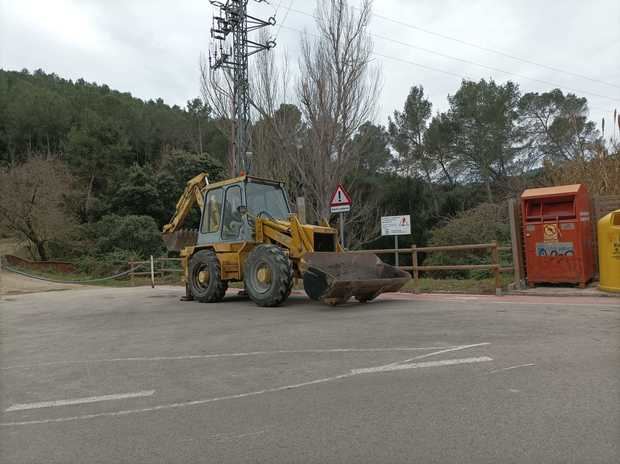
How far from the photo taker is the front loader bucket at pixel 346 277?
30.0 ft

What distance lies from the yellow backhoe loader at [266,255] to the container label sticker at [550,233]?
3.13m

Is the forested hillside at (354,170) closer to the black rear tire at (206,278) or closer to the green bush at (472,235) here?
the green bush at (472,235)

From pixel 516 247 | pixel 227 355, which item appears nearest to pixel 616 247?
pixel 516 247

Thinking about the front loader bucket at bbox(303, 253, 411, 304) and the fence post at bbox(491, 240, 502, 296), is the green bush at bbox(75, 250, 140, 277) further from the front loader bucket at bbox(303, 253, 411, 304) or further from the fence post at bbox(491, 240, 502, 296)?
the fence post at bbox(491, 240, 502, 296)

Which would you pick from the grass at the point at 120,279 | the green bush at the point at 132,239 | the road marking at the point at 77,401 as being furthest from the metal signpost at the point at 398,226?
the green bush at the point at 132,239

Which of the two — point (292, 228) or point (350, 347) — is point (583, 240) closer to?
point (292, 228)

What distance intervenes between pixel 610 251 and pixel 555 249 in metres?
1.23

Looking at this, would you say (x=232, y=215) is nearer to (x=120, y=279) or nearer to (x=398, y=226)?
(x=398, y=226)

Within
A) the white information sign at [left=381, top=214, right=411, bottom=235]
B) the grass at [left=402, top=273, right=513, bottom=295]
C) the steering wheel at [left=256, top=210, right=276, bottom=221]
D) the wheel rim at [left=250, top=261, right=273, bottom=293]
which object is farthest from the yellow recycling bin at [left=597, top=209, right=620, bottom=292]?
the steering wheel at [left=256, top=210, right=276, bottom=221]

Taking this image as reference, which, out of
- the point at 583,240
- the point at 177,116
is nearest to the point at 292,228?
the point at 583,240

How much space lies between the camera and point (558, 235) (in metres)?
10.6

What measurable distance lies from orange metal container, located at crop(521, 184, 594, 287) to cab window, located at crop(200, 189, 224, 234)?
6.68m

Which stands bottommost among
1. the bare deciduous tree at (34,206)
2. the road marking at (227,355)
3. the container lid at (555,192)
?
the road marking at (227,355)

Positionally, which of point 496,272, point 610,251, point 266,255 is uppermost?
point 266,255
